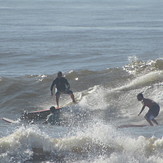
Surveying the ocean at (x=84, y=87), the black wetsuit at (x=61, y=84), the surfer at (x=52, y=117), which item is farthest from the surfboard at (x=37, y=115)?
the black wetsuit at (x=61, y=84)

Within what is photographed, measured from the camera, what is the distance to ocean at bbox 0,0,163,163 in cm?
1430

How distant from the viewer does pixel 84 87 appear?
1094 inches

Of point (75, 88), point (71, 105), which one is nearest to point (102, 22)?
point (75, 88)

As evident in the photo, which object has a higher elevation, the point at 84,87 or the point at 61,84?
the point at 61,84

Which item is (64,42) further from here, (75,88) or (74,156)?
(74,156)

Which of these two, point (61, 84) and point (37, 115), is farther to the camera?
point (61, 84)

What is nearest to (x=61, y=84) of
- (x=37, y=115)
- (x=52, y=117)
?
(x=37, y=115)

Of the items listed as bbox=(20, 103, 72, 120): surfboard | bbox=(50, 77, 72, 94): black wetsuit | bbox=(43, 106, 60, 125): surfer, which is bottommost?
bbox=(20, 103, 72, 120): surfboard

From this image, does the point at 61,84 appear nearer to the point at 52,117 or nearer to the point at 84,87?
the point at 52,117

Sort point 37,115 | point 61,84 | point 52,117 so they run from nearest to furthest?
point 52,117 < point 37,115 < point 61,84

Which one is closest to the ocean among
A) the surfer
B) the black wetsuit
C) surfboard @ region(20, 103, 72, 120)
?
the surfer

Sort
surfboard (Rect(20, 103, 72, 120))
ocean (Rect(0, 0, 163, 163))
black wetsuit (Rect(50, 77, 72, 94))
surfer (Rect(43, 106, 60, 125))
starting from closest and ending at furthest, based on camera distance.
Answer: ocean (Rect(0, 0, 163, 163)), surfer (Rect(43, 106, 60, 125)), surfboard (Rect(20, 103, 72, 120)), black wetsuit (Rect(50, 77, 72, 94))

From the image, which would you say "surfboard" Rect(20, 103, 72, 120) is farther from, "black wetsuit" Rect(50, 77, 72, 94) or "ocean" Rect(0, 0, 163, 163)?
"black wetsuit" Rect(50, 77, 72, 94)

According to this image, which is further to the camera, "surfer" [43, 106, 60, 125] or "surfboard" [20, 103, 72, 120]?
"surfboard" [20, 103, 72, 120]
